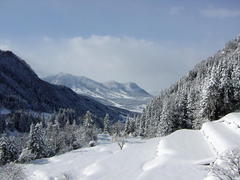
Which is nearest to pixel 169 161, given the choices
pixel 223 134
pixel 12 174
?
pixel 223 134

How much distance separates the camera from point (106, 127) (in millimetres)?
189000

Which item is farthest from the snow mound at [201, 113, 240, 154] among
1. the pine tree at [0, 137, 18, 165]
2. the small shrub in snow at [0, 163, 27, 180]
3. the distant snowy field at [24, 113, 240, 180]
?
the pine tree at [0, 137, 18, 165]

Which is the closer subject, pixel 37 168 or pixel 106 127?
pixel 37 168

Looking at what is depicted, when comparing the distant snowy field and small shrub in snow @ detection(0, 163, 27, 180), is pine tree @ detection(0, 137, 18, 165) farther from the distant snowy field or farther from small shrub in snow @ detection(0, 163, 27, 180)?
small shrub in snow @ detection(0, 163, 27, 180)

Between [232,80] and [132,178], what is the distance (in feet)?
161

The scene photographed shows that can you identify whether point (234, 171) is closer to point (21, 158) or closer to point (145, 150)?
point (145, 150)

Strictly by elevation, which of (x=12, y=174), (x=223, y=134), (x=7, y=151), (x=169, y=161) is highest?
(x=223, y=134)

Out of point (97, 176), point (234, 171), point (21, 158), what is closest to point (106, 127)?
point (21, 158)

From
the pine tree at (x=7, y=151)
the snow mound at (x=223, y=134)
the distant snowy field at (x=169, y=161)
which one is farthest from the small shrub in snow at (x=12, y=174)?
the pine tree at (x=7, y=151)

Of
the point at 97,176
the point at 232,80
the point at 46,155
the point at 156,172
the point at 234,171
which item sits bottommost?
the point at 46,155

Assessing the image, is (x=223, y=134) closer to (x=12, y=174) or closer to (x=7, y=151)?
(x=12, y=174)

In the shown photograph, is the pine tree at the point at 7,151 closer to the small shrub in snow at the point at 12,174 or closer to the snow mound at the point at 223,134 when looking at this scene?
the small shrub in snow at the point at 12,174

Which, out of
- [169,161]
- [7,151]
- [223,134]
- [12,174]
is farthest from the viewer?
[7,151]

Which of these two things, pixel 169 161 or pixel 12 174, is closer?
pixel 169 161
